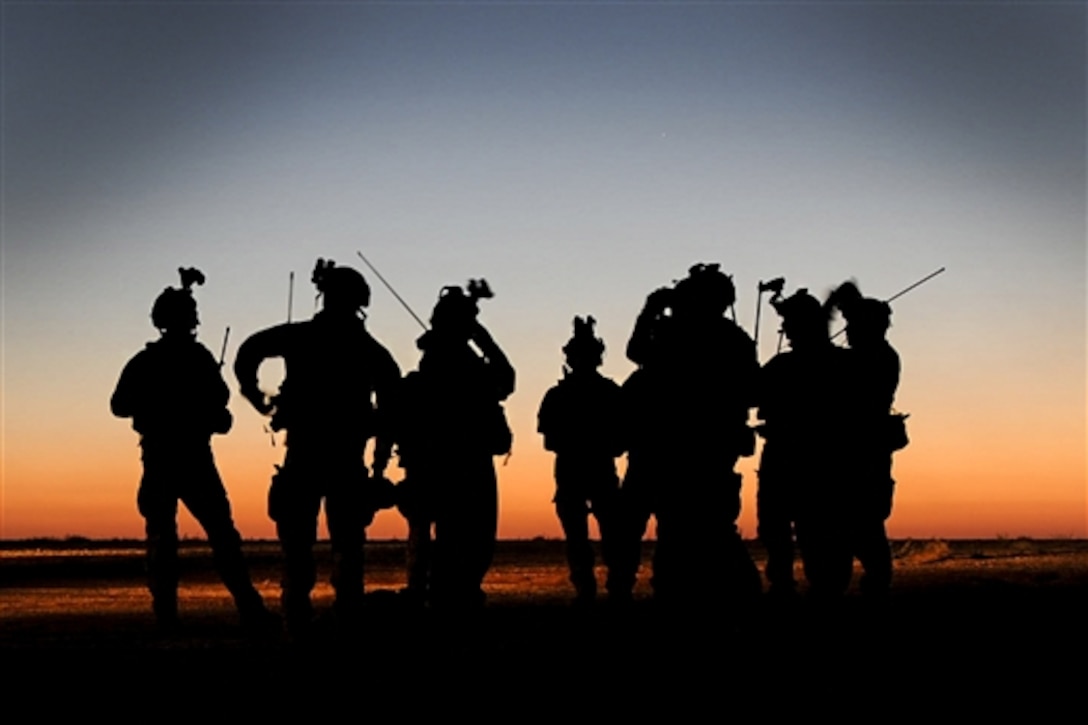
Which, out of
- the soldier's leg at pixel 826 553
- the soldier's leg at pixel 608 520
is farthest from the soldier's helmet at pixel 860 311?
the soldier's leg at pixel 608 520

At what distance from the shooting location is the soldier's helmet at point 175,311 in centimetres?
1040

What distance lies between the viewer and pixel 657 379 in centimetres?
729

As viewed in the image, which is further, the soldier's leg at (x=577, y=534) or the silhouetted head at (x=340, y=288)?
the soldier's leg at (x=577, y=534)

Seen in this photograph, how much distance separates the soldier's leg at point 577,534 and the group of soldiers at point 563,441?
0.06 ft

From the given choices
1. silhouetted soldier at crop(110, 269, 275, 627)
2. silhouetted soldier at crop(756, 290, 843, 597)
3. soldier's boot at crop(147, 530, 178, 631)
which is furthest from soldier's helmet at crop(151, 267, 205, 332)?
silhouetted soldier at crop(756, 290, 843, 597)

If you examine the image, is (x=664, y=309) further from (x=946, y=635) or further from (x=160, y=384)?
(x=160, y=384)

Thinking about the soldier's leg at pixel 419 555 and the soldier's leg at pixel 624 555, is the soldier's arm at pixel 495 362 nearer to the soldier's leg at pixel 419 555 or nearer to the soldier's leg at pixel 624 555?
the soldier's leg at pixel 624 555

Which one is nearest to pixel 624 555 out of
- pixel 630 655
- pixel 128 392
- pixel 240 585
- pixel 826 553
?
pixel 826 553

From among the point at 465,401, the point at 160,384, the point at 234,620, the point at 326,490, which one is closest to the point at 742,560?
the point at 465,401

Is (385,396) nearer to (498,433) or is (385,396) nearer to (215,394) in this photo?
(498,433)

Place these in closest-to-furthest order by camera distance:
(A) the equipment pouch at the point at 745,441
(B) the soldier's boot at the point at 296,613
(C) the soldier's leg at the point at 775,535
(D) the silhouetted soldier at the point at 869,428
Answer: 1. (A) the equipment pouch at the point at 745,441
2. (B) the soldier's boot at the point at 296,613
3. (D) the silhouetted soldier at the point at 869,428
4. (C) the soldier's leg at the point at 775,535

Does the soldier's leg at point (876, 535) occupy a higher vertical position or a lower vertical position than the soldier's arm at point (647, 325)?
lower

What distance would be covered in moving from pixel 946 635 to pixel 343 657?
11.3ft

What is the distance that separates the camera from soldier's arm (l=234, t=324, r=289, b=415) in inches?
349
